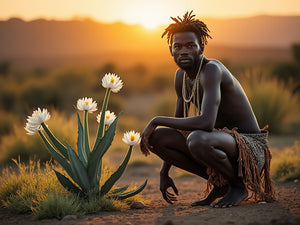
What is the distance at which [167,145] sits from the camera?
4.65 metres

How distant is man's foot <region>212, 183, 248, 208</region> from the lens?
4.34m

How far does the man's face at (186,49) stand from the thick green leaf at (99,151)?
0.86 metres

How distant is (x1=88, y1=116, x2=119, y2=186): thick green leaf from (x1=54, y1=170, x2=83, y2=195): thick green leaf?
0.64 feet

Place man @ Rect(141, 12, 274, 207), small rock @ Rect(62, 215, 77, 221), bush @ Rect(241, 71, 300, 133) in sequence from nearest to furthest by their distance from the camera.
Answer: small rock @ Rect(62, 215, 77, 221)
man @ Rect(141, 12, 274, 207)
bush @ Rect(241, 71, 300, 133)

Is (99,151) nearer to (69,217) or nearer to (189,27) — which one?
(69,217)

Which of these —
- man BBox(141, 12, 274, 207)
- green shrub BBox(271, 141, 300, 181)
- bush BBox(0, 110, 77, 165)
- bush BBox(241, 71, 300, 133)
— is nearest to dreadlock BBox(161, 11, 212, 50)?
man BBox(141, 12, 274, 207)

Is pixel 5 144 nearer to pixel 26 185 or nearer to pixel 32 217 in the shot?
pixel 26 185

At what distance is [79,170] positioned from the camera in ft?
14.3

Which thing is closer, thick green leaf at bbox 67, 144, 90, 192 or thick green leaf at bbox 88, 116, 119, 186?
thick green leaf at bbox 67, 144, 90, 192

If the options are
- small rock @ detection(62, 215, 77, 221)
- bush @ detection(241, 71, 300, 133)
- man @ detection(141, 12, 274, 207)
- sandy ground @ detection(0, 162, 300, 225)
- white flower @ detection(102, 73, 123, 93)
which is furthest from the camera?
Answer: bush @ detection(241, 71, 300, 133)

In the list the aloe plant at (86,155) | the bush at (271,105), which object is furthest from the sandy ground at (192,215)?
the bush at (271,105)

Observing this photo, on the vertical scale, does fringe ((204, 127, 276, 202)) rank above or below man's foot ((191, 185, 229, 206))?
above

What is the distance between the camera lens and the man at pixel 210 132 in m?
4.17

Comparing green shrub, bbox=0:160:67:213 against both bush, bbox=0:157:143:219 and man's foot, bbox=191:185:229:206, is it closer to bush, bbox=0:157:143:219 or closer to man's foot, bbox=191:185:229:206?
bush, bbox=0:157:143:219
